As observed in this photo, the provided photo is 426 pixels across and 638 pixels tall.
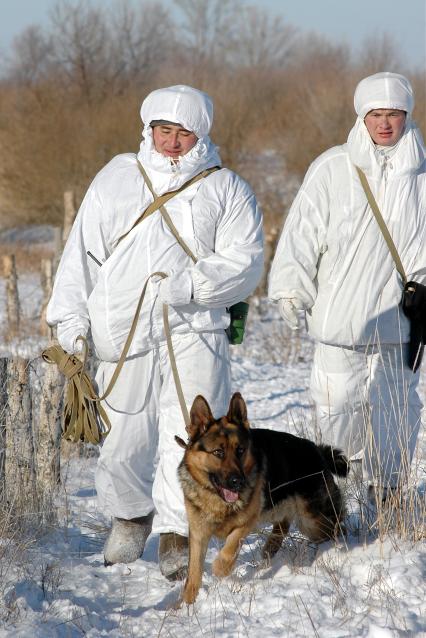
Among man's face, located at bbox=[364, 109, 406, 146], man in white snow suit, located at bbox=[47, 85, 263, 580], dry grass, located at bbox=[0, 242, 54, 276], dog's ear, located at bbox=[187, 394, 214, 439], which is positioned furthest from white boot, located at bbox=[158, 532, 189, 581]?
dry grass, located at bbox=[0, 242, 54, 276]

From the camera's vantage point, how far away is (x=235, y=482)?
3.98 m

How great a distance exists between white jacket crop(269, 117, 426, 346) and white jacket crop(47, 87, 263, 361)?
50cm

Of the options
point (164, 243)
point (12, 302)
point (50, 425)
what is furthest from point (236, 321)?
point (12, 302)

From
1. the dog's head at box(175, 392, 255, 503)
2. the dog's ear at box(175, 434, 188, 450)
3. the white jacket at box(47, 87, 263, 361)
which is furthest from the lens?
the white jacket at box(47, 87, 263, 361)

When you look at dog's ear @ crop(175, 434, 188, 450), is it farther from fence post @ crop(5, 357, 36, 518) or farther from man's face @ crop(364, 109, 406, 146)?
man's face @ crop(364, 109, 406, 146)

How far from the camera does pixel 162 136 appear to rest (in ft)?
14.5

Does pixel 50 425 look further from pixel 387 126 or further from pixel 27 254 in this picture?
pixel 27 254

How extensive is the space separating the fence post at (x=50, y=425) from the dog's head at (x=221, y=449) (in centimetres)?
228

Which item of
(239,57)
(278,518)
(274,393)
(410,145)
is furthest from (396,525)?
(239,57)

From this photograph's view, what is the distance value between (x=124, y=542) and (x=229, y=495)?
0.88 metres

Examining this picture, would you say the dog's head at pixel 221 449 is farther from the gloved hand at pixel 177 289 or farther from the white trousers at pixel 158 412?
the gloved hand at pixel 177 289

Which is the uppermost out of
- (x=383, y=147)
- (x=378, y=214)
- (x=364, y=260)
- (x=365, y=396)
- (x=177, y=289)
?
(x=383, y=147)

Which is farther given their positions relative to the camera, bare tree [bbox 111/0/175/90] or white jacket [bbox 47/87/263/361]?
bare tree [bbox 111/0/175/90]

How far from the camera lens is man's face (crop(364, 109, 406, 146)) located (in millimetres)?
4793
